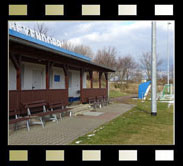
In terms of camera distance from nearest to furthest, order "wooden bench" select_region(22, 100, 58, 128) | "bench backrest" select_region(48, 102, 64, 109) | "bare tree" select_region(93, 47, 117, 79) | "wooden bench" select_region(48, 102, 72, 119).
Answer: "wooden bench" select_region(22, 100, 58, 128) < "wooden bench" select_region(48, 102, 72, 119) < "bench backrest" select_region(48, 102, 64, 109) < "bare tree" select_region(93, 47, 117, 79)

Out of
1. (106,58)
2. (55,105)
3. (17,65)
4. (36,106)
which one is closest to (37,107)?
(36,106)

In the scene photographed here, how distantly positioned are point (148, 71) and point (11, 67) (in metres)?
37.8

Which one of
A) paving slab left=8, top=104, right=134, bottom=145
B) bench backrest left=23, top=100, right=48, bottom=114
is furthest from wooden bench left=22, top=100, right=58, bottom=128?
paving slab left=8, top=104, right=134, bottom=145

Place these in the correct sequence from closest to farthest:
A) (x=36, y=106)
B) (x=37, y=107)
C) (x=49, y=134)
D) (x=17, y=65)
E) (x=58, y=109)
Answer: (x=49, y=134), (x=17, y=65), (x=36, y=106), (x=37, y=107), (x=58, y=109)

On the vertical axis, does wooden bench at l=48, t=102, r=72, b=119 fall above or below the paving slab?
above

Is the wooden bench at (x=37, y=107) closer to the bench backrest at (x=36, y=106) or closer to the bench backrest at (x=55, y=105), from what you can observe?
the bench backrest at (x=36, y=106)

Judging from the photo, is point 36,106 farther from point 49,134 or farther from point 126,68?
point 126,68

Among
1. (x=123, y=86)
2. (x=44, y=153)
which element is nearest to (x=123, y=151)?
(x=44, y=153)

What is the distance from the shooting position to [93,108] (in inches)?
486

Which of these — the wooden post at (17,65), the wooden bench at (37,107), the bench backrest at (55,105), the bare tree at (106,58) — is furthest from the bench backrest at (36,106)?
the bare tree at (106,58)

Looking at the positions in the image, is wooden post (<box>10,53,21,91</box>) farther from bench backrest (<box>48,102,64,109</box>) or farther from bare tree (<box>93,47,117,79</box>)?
bare tree (<box>93,47,117,79</box>)

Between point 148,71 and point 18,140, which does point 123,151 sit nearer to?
point 18,140

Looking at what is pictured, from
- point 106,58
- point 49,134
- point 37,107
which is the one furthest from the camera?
point 106,58

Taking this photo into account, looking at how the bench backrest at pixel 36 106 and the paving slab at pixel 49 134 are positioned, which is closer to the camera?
the paving slab at pixel 49 134
